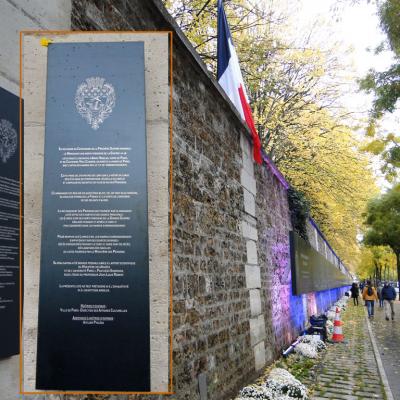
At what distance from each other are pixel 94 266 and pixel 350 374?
7.07 m

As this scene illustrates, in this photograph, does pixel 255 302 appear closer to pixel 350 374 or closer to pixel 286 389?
pixel 286 389

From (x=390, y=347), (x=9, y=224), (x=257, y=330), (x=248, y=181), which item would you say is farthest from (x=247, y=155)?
(x=390, y=347)

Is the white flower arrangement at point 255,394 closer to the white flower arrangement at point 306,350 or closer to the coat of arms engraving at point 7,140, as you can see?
the white flower arrangement at point 306,350

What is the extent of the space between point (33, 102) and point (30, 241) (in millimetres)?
839

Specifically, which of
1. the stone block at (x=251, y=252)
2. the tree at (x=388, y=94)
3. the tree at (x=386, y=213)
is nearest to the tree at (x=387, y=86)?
the tree at (x=388, y=94)

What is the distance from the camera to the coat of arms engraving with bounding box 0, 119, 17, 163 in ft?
9.25

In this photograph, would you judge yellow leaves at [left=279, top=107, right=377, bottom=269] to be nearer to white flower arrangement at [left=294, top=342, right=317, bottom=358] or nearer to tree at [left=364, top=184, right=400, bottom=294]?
white flower arrangement at [left=294, top=342, right=317, bottom=358]

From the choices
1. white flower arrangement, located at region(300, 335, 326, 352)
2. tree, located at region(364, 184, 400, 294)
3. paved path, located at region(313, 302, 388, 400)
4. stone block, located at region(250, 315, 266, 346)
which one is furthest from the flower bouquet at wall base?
tree, located at region(364, 184, 400, 294)

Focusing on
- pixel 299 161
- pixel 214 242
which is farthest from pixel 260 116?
pixel 214 242

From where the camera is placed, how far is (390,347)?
11359 mm

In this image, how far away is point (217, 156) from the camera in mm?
6270

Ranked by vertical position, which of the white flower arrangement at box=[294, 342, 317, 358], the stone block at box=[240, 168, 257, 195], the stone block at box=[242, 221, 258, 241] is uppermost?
the stone block at box=[240, 168, 257, 195]

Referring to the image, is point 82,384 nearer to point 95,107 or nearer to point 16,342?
point 16,342

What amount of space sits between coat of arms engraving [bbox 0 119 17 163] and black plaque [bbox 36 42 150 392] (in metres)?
0.41
